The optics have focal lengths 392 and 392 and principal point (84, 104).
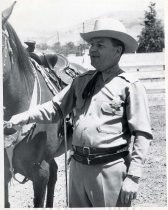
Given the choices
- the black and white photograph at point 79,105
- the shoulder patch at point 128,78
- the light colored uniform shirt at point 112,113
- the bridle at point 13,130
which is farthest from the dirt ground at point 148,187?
the shoulder patch at point 128,78

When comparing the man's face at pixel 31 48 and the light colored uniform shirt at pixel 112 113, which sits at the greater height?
the man's face at pixel 31 48

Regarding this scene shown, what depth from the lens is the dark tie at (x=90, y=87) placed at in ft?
5.83

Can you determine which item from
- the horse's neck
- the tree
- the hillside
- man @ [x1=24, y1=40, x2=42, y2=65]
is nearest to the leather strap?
the horse's neck

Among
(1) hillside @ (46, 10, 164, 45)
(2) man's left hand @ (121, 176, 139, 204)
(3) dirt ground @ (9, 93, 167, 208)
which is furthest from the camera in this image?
(3) dirt ground @ (9, 93, 167, 208)

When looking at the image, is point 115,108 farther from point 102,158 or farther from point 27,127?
point 27,127

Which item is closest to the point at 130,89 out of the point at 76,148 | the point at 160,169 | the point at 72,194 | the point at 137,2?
the point at 76,148

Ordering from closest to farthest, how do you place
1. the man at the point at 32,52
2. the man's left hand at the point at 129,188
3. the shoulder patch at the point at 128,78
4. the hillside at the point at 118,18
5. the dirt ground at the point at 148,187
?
the man's left hand at the point at 129,188 < the shoulder patch at the point at 128,78 < the hillside at the point at 118,18 < the dirt ground at the point at 148,187 < the man at the point at 32,52

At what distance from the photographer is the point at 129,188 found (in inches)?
62.8

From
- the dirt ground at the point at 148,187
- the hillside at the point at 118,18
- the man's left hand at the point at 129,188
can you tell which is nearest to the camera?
the man's left hand at the point at 129,188

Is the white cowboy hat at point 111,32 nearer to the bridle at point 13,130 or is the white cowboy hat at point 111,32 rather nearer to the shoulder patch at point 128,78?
the shoulder patch at point 128,78

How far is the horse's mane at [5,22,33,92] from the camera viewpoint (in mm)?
2109

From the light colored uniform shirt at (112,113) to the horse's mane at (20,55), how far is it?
466 millimetres

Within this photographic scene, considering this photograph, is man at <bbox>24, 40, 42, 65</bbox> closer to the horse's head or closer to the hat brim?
the horse's head

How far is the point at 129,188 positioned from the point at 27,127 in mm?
796
